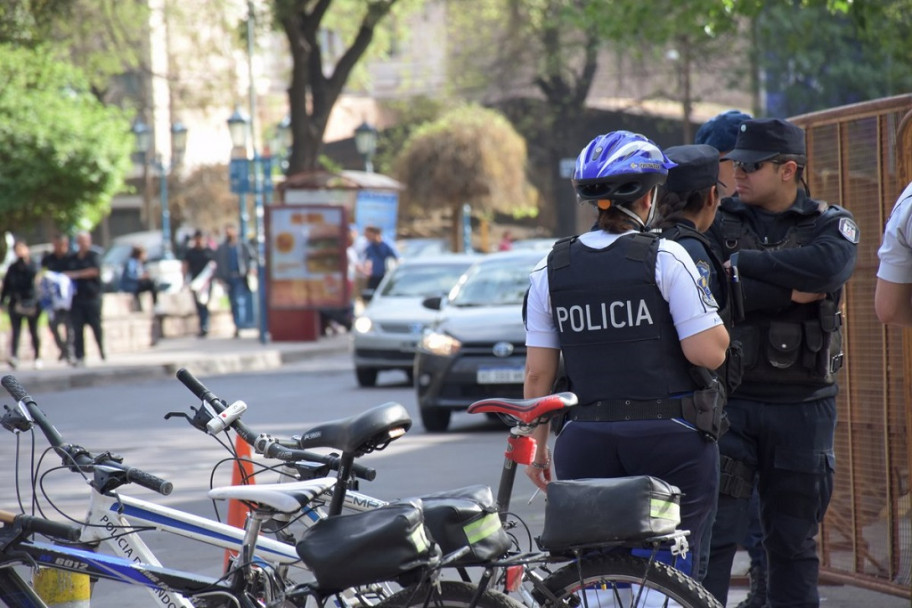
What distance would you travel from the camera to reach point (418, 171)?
44.0 metres

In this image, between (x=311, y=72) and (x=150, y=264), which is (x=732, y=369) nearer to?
(x=311, y=72)

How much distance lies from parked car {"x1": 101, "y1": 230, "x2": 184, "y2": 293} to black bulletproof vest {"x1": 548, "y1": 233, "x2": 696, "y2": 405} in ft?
87.5

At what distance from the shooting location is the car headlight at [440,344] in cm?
1277

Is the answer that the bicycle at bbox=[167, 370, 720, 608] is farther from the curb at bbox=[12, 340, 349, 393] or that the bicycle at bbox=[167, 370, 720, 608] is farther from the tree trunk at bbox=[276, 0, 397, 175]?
the tree trunk at bbox=[276, 0, 397, 175]

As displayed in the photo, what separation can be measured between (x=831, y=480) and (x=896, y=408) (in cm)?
125

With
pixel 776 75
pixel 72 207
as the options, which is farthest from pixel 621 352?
pixel 776 75

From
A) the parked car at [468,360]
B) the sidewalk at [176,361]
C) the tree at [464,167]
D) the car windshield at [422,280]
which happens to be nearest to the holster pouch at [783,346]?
the parked car at [468,360]

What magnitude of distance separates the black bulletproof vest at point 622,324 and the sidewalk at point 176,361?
13546 mm

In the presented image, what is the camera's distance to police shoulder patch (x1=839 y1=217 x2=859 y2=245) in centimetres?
488

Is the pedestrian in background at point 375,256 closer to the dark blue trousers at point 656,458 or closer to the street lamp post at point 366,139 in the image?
the street lamp post at point 366,139

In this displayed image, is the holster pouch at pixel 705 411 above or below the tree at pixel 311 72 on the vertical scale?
below

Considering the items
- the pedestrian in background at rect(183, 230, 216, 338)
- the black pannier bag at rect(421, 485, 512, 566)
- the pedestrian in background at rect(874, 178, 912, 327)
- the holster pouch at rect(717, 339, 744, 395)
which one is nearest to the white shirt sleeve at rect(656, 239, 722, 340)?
the holster pouch at rect(717, 339, 744, 395)

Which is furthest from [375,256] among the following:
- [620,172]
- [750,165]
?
[620,172]

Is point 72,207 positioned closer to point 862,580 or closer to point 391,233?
point 391,233
